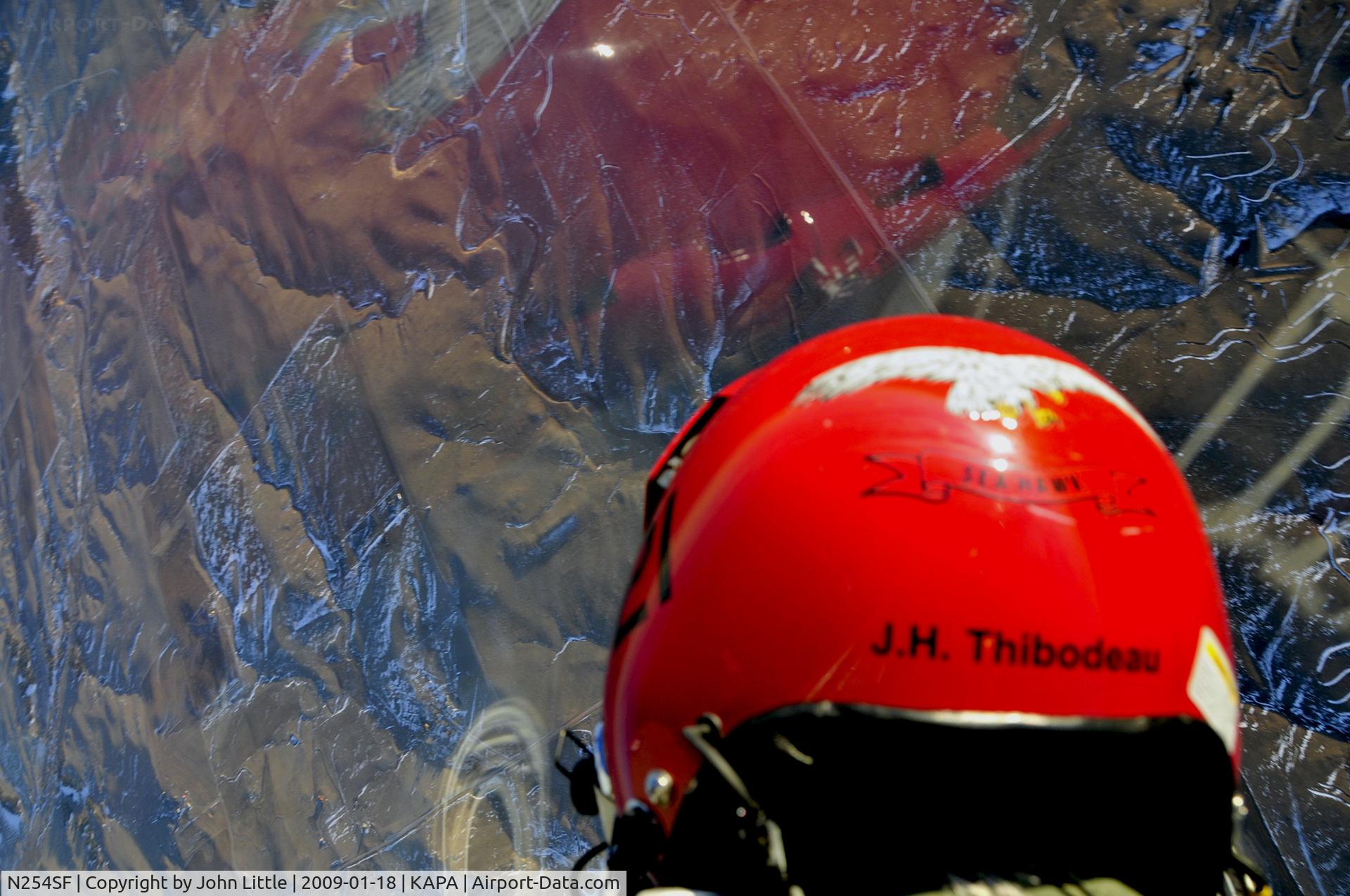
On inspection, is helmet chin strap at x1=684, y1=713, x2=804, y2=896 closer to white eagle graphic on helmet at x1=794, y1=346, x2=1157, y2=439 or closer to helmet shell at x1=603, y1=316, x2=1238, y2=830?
helmet shell at x1=603, y1=316, x2=1238, y2=830

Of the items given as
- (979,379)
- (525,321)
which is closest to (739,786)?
(979,379)

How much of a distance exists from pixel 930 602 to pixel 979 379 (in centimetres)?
19

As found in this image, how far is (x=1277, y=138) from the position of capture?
1.27 meters

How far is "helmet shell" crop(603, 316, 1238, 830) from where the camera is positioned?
68cm

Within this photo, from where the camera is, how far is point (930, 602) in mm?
685

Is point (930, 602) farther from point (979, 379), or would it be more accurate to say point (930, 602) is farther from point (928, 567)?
point (979, 379)

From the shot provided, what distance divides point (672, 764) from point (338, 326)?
4.28 feet

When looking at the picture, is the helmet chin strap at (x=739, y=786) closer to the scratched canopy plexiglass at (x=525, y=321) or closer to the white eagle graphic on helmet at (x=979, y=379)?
the white eagle graphic on helmet at (x=979, y=379)

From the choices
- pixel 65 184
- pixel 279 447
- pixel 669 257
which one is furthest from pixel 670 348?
pixel 65 184

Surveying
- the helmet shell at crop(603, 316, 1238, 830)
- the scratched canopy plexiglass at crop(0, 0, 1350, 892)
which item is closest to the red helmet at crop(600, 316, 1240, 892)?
the helmet shell at crop(603, 316, 1238, 830)

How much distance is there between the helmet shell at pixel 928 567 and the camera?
2.24ft

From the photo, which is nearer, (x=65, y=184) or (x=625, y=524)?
(x=625, y=524)

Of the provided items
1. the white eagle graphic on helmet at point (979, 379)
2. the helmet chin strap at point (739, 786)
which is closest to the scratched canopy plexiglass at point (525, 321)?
the white eagle graphic on helmet at point (979, 379)

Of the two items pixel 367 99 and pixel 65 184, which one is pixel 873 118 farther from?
pixel 65 184
